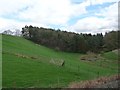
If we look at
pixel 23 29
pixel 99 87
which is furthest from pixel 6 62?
pixel 23 29

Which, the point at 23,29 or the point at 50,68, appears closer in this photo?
the point at 50,68

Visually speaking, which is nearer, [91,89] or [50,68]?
[91,89]

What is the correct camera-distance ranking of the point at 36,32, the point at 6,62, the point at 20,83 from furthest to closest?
the point at 36,32 < the point at 6,62 < the point at 20,83

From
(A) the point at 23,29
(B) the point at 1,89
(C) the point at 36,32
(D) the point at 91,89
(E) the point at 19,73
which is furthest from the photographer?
(A) the point at 23,29

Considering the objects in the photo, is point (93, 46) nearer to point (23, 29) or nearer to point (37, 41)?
point (37, 41)

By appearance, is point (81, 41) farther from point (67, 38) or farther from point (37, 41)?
point (37, 41)

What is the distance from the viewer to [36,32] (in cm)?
11950

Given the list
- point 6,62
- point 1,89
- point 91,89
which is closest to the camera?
point 91,89

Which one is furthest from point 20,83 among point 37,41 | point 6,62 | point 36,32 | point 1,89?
point 36,32

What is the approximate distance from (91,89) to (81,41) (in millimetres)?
98015

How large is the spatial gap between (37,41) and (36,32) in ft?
29.8

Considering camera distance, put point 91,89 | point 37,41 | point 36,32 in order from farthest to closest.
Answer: point 36,32 → point 37,41 → point 91,89

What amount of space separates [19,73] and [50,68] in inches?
308

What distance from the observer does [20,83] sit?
25.7 metres
